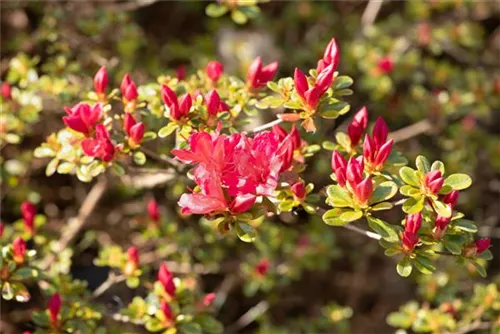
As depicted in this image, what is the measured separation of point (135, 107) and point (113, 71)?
104 centimetres

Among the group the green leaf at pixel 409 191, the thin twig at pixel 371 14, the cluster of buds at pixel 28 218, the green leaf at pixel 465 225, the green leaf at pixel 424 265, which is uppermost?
the green leaf at pixel 409 191

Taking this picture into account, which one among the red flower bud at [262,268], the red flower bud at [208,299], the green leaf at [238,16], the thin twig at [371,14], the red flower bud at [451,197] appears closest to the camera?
the red flower bud at [451,197]

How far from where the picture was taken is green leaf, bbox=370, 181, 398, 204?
168 cm

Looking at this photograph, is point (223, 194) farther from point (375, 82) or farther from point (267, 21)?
point (267, 21)

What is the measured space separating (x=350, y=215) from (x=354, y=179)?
0.09 meters

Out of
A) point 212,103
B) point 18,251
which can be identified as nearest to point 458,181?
point 212,103

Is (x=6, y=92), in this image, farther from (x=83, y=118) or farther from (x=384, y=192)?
(x=384, y=192)

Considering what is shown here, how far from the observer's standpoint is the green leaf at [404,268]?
1675 millimetres

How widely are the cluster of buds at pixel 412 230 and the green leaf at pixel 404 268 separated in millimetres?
46

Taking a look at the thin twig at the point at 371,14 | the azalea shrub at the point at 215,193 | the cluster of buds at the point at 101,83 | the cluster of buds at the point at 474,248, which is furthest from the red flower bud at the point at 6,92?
the thin twig at the point at 371,14

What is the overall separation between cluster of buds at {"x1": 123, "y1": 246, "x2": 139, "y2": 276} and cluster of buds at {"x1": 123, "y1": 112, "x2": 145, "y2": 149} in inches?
18.7

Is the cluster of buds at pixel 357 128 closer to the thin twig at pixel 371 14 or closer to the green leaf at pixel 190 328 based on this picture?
the green leaf at pixel 190 328

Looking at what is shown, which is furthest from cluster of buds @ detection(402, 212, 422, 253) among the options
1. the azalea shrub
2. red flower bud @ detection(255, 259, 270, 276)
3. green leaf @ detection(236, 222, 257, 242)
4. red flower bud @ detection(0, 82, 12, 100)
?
red flower bud @ detection(0, 82, 12, 100)

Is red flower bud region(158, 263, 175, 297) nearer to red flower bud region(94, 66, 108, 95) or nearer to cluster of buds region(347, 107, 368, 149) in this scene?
red flower bud region(94, 66, 108, 95)
